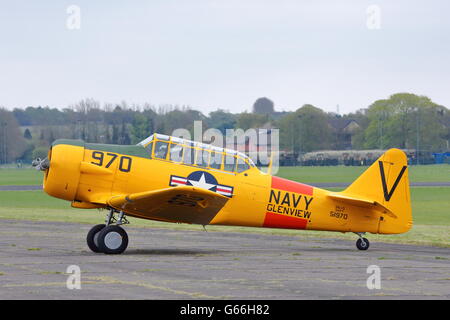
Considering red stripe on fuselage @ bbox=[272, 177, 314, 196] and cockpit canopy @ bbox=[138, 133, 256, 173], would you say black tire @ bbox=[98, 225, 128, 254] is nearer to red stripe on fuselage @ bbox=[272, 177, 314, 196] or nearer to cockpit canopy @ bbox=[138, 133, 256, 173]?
cockpit canopy @ bbox=[138, 133, 256, 173]

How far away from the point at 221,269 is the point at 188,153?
3.79 meters

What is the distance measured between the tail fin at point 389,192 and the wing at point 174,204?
3.83 m

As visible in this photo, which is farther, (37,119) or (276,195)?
(37,119)

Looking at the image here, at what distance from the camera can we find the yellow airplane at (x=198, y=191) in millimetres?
17344

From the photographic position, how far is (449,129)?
124875 millimetres

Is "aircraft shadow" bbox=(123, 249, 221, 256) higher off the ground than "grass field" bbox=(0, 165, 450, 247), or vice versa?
"aircraft shadow" bbox=(123, 249, 221, 256)

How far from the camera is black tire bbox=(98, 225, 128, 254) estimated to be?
1731cm

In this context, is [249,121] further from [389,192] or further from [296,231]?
[389,192]

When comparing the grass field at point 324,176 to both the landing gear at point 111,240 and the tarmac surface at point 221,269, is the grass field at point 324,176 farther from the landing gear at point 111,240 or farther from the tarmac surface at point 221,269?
the landing gear at point 111,240

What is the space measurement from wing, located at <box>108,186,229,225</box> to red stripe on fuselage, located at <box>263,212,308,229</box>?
4.76ft

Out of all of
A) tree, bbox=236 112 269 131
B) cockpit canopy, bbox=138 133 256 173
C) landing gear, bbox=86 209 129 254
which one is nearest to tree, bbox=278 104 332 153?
tree, bbox=236 112 269 131
